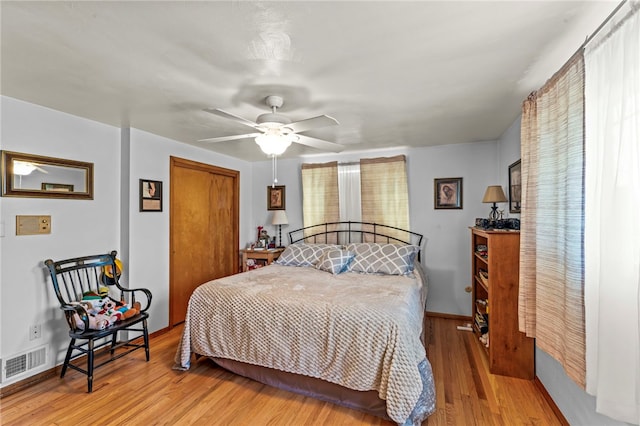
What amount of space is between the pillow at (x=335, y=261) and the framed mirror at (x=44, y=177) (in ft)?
8.28

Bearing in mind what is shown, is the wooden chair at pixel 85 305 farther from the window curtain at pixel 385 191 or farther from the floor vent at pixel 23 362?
the window curtain at pixel 385 191

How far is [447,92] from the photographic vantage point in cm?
224

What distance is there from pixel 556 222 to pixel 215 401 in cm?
264

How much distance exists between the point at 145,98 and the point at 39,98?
0.89 metres

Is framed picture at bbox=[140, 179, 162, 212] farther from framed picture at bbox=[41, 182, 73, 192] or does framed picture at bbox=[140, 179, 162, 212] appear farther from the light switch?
the light switch

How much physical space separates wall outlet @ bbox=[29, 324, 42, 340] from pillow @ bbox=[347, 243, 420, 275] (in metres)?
2.95

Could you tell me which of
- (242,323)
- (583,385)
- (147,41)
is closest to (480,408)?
(583,385)

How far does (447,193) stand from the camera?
3986 millimetres

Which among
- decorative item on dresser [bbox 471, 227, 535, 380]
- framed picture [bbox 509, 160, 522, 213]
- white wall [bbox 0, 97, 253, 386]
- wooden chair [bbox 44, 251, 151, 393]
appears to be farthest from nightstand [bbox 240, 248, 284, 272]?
framed picture [bbox 509, 160, 522, 213]

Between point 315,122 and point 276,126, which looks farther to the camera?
point 276,126

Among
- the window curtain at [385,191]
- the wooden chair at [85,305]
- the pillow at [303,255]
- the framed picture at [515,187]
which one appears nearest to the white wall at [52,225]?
the wooden chair at [85,305]

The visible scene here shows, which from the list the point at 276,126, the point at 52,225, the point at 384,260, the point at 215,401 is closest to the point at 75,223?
the point at 52,225

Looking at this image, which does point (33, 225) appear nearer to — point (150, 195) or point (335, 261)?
point (150, 195)

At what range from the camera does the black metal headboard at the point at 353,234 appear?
13.6ft
